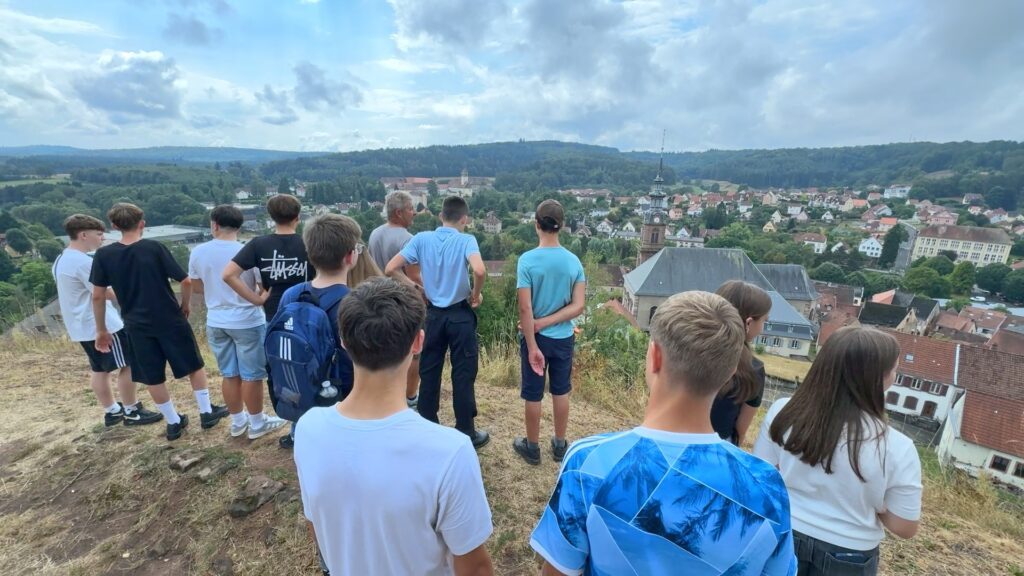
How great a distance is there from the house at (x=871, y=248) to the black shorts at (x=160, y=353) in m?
73.2

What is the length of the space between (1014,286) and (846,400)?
6107 cm

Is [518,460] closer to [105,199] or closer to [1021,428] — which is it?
[1021,428]

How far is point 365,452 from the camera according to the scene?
1.16 m

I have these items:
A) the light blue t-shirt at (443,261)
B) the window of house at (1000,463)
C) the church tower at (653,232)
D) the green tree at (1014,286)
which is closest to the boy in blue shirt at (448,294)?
the light blue t-shirt at (443,261)

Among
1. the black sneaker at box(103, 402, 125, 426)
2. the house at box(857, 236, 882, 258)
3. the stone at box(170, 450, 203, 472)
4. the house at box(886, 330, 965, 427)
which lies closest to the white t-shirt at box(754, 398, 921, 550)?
the stone at box(170, 450, 203, 472)

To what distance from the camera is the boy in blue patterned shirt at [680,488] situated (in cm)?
96

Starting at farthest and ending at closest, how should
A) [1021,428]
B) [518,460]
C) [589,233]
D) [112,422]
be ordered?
1. [589,233]
2. [1021,428]
3. [112,422]
4. [518,460]

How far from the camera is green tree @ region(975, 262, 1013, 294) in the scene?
43.6 meters

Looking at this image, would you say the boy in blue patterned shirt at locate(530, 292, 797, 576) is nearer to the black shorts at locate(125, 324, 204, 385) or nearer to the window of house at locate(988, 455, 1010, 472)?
the black shorts at locate(125, 324, 204, 385)

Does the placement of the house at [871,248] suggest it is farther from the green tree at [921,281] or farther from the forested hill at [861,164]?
the forested hill at [861,164]

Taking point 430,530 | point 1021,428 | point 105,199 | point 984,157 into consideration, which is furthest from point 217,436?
point 984,157

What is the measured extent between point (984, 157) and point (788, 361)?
139 metres

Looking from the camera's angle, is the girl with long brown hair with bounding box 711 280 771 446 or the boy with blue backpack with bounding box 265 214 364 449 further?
the boy with blue backpack with bounding box 265 214 364 449

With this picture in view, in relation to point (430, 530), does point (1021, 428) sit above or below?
below
